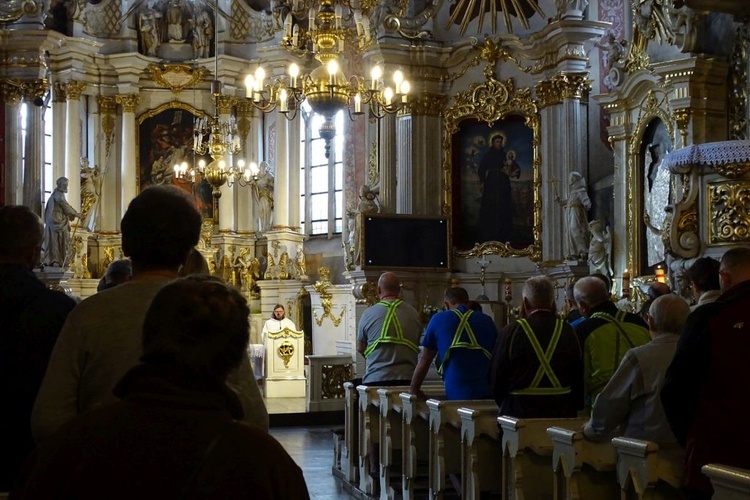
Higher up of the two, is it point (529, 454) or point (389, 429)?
point (529, 454)

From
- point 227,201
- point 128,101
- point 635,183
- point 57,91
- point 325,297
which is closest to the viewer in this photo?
point 635,183

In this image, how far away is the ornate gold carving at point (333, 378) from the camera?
15156 millimetres

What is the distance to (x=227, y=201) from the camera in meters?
22.9

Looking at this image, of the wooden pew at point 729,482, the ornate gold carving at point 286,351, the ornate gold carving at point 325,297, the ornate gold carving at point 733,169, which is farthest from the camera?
the ornate gold carving at point 325,297

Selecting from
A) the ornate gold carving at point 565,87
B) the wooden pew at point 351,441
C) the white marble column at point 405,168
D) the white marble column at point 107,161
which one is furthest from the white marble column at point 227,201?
the wooden pew at point 351,441

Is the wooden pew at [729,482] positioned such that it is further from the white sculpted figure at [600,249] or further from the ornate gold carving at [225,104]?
the ornate gold carving at [225,104]

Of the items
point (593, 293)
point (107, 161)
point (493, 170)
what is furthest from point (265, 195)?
point (593, 293)

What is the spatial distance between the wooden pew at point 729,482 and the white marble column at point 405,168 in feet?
43.6

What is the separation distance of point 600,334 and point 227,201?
57.7 feet

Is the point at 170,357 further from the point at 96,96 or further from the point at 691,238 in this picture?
the point at 96,96

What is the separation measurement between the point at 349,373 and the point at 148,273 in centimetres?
1260

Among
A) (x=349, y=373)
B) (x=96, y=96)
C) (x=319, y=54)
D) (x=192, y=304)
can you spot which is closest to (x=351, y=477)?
(x=319, y=54)

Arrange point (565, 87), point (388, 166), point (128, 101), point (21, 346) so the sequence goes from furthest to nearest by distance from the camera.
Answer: point (128, 101), point (388, 166), point (565, 87), point (21, 346)

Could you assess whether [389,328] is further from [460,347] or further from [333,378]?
[333,378]
